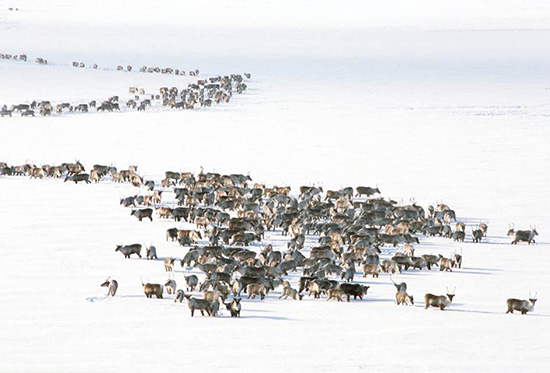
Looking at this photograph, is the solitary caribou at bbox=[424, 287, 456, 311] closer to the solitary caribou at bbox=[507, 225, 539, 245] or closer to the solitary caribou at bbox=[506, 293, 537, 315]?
the solitary caribou at bbox=[506, 293, 537, 315]

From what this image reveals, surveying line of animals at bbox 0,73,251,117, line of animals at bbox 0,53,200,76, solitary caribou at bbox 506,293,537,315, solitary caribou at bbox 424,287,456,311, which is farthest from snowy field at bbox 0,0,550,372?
line of animals at bbox 0,53,200,76

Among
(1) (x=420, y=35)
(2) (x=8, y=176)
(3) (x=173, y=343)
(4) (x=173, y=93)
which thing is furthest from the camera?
(1) (x=420, y=35)

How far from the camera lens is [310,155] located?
37.1 metres

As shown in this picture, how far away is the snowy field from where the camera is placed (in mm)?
15188

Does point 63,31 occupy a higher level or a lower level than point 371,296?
higher

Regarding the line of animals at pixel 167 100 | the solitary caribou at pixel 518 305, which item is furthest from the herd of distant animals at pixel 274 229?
the line of animals at pixel 167 100

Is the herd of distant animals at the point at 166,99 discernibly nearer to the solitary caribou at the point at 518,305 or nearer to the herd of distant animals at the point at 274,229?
the herd of distant animals at the point at 274,229

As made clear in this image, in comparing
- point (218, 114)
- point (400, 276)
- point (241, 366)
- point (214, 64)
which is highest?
point (214, 64)

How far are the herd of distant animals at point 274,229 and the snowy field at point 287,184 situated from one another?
32 centimetres

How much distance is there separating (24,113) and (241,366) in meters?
35.8

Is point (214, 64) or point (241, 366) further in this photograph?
point (214, 64)

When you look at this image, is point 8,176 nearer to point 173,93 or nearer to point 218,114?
point 218,114

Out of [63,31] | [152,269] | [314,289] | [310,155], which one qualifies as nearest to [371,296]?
[314,289]

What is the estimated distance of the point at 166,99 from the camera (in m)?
53.9
